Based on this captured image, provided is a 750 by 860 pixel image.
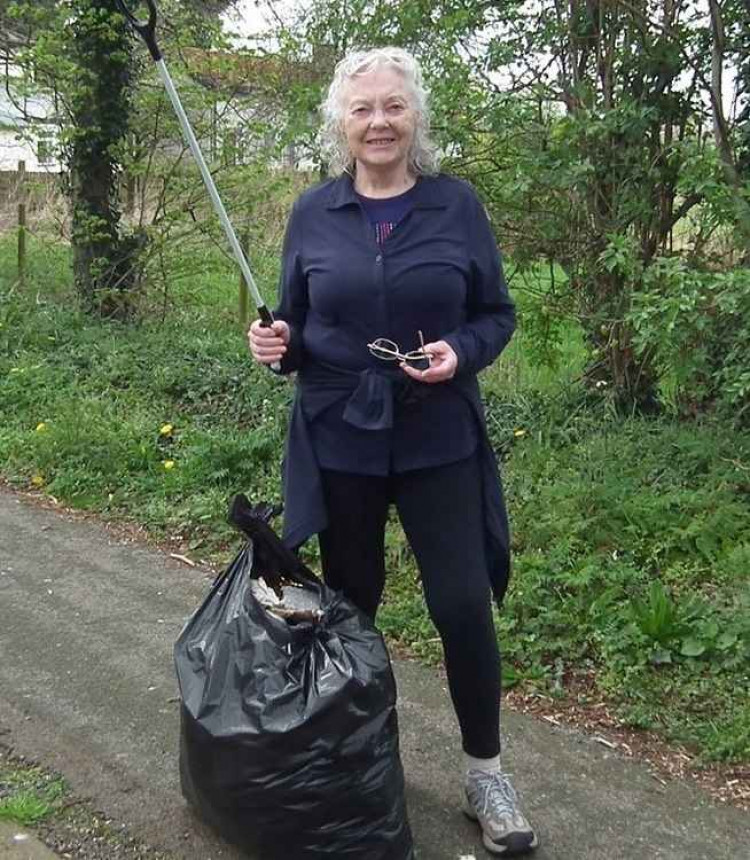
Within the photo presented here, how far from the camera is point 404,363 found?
7.95 feet

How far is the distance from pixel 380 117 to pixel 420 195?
0.68 feet

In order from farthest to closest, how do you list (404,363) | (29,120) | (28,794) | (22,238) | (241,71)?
(22,238) → (29,120) → (241,71) → (28,794) → (404,363)

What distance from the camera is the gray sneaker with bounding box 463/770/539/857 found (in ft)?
8.59

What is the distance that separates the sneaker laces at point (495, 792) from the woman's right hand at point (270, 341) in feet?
3.99

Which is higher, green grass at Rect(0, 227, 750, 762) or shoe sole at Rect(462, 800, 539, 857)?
green grass at Rect(0, 227, 750, 762)

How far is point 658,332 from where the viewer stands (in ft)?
14.1

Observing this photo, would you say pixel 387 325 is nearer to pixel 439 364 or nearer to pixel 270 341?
pixel 439 364

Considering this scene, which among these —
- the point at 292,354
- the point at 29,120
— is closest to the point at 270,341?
the point at 292,354

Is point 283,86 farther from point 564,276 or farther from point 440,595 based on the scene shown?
point 440,595

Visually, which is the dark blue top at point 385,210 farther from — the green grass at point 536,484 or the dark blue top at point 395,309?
the green grass at point 536,484

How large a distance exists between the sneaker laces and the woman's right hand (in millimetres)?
1217

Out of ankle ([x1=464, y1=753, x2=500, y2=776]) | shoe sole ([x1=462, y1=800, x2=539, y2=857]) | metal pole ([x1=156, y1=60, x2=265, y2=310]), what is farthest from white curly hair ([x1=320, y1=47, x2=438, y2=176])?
shoe sole ([x1=462, y1=800, x2=539, y2=857])

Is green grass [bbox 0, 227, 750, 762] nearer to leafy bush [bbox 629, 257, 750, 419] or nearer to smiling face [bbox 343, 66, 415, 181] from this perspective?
leafy bush [bbox 629, 257, 750, 419]

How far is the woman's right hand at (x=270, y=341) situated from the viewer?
2531 millimetres
